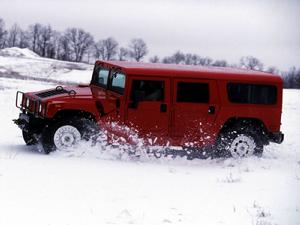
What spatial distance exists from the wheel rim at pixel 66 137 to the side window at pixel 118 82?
4.05ft

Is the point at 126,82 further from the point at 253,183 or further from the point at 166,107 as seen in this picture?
the point at 253,183

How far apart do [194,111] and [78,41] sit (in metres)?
102

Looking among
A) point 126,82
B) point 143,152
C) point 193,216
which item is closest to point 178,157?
point 143,152

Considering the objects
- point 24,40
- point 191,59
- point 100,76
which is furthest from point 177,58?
point 100,76

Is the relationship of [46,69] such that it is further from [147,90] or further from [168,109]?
[168,109]

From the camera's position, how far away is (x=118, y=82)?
1124cm

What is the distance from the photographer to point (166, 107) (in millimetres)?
10945

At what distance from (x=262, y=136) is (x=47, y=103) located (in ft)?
14.7

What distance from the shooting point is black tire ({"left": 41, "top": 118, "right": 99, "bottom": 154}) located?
34.3 ft

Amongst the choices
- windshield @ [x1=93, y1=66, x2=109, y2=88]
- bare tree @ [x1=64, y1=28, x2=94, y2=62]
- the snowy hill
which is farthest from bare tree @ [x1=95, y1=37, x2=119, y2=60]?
windshield @ [x1=93, y1=66, x2=109, y2=88]

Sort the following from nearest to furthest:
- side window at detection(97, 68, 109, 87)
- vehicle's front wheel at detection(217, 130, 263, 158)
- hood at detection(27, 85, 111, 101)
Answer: hood at detection(27, 85, 111, 101) < vehicle's front wheel at detection(217, 130, 263, 158) < side window at detection(97, 68, 109, 87)

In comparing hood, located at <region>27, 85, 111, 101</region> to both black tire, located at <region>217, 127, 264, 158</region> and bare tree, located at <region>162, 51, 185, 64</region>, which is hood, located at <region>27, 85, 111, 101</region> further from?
Answer: bare tree, located at <region>162, 51, 185, 64</region>

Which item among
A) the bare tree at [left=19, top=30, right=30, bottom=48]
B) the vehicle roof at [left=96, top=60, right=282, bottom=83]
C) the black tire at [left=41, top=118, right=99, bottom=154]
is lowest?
the black tire at [left=41, top=118, right=99, bottom=154]

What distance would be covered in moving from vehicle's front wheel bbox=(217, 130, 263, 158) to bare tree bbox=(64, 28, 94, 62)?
3932 inches
